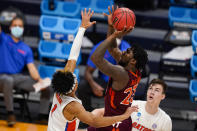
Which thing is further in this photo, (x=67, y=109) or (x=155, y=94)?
(x=155, y=94)

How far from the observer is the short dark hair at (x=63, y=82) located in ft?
14.3

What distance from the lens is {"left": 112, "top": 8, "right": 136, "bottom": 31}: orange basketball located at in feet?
16.2

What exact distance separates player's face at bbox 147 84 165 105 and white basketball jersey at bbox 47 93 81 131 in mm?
1137

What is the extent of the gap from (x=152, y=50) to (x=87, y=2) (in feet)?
4.26

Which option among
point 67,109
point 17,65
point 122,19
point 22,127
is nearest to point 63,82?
point 67,109

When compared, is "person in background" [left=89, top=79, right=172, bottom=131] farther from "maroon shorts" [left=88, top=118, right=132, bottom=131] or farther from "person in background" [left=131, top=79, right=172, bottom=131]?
"maroon shorts" [left=88, top=118, right=132, bottom=131]

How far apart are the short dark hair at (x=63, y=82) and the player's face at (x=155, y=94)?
4.27ft

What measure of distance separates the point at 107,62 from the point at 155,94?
975 millimetres

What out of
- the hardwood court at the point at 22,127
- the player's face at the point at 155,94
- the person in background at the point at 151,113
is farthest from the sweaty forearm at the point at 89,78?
the player's face at the point at 155,94

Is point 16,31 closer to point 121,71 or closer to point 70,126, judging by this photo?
point 121,71

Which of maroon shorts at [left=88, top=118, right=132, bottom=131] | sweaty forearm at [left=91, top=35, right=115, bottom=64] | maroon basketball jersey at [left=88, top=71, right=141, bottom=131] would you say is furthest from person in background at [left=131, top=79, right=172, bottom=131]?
sweaty forearm at [left=91, top=35, right=115, bottom=64]

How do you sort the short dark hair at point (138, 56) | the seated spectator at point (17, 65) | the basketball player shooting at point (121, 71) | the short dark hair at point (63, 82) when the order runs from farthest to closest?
1. the seated spectator at point (17, 65)
2. the short dark hair at point (138, 56)
3. the basketball player shooting at point (121, 71)
4. the short dark hair at point (63, 82)

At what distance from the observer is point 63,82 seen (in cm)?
436

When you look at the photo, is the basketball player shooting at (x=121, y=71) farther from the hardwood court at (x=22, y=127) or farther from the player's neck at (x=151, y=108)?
the hardwood court at (x=22, y=127)
